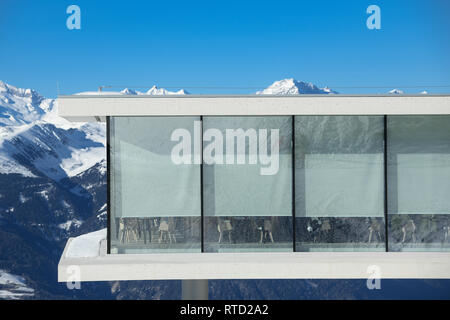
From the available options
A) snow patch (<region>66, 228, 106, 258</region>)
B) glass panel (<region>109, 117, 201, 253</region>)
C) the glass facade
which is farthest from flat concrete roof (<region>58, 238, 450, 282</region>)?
glass panel (<region>109, 117, 201, 253</region>)

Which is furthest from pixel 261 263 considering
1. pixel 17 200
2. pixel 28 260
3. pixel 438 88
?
pixel 17 200

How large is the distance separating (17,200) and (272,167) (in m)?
160

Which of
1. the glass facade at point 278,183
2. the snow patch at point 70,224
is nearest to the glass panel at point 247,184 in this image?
the glass facade at point 278,183

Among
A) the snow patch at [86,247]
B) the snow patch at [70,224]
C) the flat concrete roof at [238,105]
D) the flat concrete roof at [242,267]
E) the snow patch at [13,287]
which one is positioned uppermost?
the flat concrete roof at [238,105]

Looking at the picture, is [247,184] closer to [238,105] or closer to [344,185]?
[238,105]

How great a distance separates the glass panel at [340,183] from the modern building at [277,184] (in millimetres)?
19

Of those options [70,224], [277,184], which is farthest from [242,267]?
[70,224]

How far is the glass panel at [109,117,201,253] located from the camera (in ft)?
27.6

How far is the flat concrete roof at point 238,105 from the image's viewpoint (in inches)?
323

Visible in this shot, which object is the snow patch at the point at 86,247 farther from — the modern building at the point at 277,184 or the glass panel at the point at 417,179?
the glass panel at the point at 417,179

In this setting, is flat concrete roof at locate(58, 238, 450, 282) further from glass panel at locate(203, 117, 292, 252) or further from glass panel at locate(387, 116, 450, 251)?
glass panel at locate(387, 116, 450, 251)

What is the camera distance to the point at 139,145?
A: 8.44m
